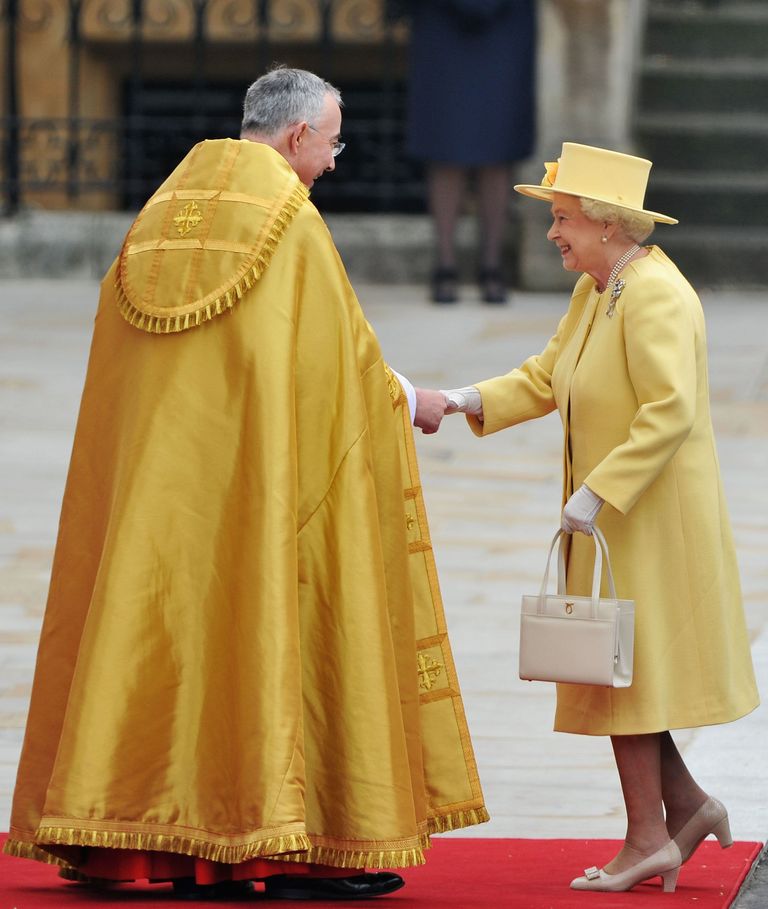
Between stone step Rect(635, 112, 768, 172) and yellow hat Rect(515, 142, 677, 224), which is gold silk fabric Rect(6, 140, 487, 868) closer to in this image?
yellow hat Rect(515, 142, 677, 224)

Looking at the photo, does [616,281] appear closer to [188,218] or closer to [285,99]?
[285,99]

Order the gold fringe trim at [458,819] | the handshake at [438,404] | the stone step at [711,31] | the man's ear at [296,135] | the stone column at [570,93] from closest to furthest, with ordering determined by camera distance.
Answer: the man's ear at [296,135] → the gold fringe trim at [458,819] → the handshake at [438,404] → the stone column at [570,93] → the stone step at [711,31]

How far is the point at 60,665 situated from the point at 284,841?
Answer: 625mm

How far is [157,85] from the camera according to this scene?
1368 centimetres

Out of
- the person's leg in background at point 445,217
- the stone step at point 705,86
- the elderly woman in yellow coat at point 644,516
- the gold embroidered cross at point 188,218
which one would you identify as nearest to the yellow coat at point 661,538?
the elderly woman in yellow coat at point 644,516

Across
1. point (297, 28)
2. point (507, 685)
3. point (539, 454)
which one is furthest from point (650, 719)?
point (297, 28)

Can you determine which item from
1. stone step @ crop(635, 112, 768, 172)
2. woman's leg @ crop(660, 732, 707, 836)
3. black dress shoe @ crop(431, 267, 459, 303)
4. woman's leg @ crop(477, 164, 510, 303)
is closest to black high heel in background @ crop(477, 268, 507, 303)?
woman's leg @ crop(477, 164, 510, 303)

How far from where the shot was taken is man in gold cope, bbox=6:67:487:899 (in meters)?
3.92

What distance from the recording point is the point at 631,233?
14.0 ft

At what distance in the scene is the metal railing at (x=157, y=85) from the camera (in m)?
12.9

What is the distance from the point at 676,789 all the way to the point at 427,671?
599 millimetres

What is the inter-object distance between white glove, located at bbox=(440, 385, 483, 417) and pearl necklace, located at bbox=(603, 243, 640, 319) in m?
0.47

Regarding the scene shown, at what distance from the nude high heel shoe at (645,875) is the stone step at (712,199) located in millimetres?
8890

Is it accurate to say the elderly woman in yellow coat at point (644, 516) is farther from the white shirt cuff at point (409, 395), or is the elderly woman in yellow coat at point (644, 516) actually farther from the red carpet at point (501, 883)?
the white shirt cuff at point (409, 395)
